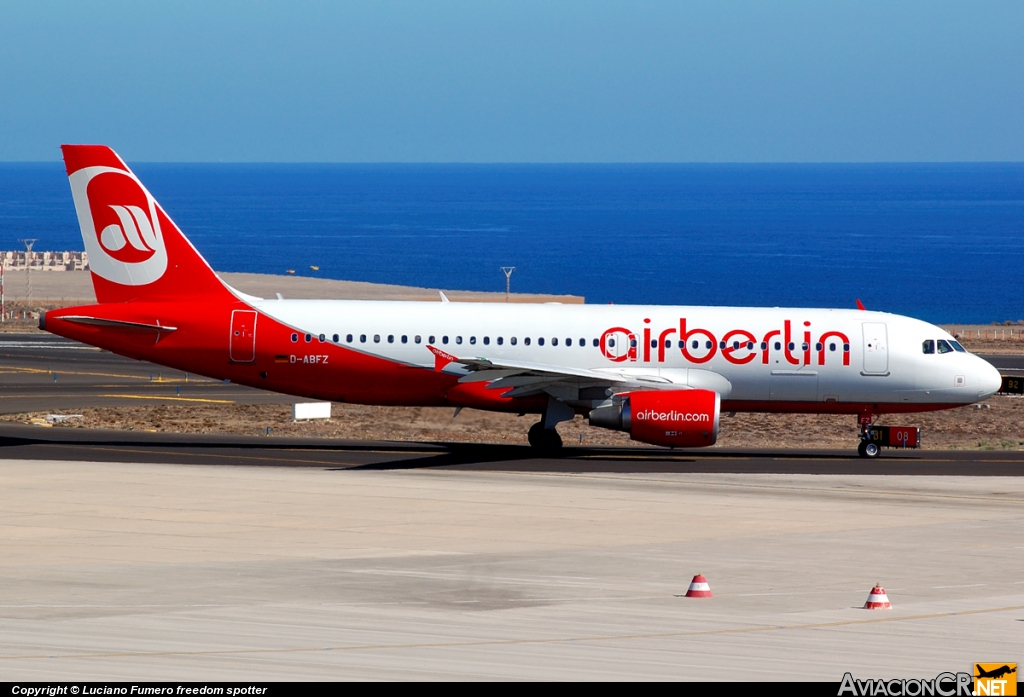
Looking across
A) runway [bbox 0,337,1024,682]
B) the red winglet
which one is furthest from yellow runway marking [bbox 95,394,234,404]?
the red winglet

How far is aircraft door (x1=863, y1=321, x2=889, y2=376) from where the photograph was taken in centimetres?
4034

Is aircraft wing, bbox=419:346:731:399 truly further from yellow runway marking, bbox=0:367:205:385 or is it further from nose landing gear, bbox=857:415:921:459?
yellow runway marking, bbox=0:367:205:385

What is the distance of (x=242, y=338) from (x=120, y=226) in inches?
192

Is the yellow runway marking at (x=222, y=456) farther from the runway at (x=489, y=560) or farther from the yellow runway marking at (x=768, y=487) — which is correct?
the yellow runway marking at (x=768, y=487)

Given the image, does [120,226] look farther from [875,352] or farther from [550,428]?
[875,352]

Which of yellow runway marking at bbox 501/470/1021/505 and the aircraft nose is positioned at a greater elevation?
the aircraft nose

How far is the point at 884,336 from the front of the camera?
40688mm

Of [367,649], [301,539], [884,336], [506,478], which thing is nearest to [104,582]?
[301,539]

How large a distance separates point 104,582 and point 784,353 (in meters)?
23.5

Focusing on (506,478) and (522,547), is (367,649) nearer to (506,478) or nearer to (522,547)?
(522,547)

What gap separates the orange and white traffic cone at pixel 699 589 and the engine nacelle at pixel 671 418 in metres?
16.4

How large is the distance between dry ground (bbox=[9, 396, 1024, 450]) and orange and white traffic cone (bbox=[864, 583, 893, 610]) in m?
25.4

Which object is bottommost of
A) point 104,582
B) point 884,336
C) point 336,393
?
point 104,582

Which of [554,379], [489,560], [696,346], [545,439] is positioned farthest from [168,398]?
[489,560]
